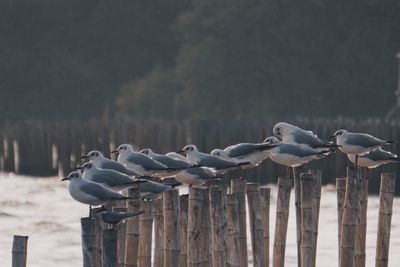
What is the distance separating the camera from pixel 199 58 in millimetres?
53562

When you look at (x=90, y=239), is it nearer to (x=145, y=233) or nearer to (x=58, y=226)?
(x=145, y=233)

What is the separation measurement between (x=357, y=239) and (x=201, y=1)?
134 ft

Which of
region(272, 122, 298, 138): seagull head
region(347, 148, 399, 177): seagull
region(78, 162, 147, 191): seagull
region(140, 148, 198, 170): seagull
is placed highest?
region(272, 122, 298, 138): seagull head

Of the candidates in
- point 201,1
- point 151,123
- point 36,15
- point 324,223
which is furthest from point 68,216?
point 36,15

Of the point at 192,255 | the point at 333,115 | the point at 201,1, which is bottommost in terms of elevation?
the point at 192,255

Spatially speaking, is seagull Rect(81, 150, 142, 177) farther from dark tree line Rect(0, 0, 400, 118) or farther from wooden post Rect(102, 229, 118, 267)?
dark tree line Rect(0, 0, 400, 118)

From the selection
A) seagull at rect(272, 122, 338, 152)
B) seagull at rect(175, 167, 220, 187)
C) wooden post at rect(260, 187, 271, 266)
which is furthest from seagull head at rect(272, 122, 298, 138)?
seagull at rect(175, 167, 220, 187)

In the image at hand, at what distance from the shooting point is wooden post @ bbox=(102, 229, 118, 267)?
39.3 ft

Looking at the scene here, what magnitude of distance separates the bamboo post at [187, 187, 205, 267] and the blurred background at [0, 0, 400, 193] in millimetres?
25740

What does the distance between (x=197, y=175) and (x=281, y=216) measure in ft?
3.65

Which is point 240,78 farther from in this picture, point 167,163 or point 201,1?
point 167,163

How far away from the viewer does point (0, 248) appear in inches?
784

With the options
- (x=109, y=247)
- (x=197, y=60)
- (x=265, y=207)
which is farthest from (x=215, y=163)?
(x=197, y=60)

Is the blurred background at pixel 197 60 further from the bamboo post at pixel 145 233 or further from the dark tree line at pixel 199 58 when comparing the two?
the bamboo post at pixel 145 233
